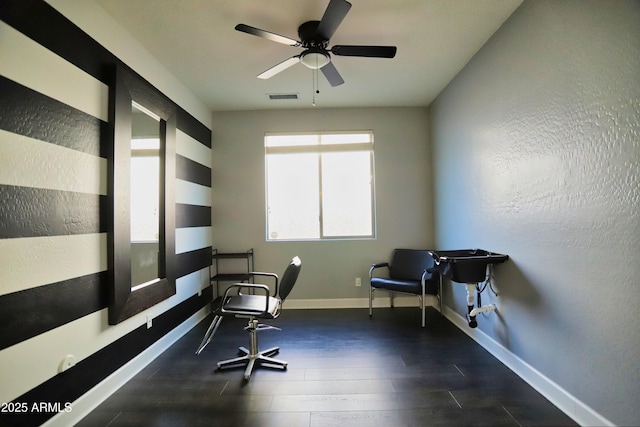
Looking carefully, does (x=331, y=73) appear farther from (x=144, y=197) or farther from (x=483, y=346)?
(x=483, y=346)

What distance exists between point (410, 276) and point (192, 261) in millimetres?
2715

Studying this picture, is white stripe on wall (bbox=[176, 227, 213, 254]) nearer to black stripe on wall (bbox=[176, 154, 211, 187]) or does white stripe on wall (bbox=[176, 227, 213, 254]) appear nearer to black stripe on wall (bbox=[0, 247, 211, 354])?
black stripe on wall (bbox=[176, 154, 211, 187])

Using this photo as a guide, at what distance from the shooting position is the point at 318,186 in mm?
4227

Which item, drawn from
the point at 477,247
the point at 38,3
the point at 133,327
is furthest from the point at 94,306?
the point at 477,247

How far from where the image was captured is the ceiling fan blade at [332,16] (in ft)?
5.70

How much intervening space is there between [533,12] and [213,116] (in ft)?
12.1

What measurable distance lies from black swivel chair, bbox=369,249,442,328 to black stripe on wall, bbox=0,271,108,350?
2.80 meters

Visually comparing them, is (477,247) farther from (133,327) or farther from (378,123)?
(133,327)

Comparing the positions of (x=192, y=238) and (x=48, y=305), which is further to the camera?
(x=192, y=238)

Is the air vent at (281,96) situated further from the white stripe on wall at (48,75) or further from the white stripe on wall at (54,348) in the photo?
the white stripe on wall at (54,348)

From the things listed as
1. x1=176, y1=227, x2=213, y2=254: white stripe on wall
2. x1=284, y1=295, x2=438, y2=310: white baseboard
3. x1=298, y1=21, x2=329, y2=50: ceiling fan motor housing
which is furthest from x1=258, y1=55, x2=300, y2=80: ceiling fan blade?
x1=284, y1=295, x2=438, y2=310: white baseboard

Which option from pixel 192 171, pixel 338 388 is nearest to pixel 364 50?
pixel 192 171

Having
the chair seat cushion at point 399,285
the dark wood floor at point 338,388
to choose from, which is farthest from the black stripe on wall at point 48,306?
the chair seat cushion at point 399,285

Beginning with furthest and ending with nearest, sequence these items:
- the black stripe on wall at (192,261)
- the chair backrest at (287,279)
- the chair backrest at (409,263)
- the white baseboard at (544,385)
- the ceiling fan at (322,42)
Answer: the chair backrest at (409,263) → the black stripe on wall at (192,261) → the chair backrest at (287,279) → the ceiling fan at (322,42) → the white baseboard at (544,385)
